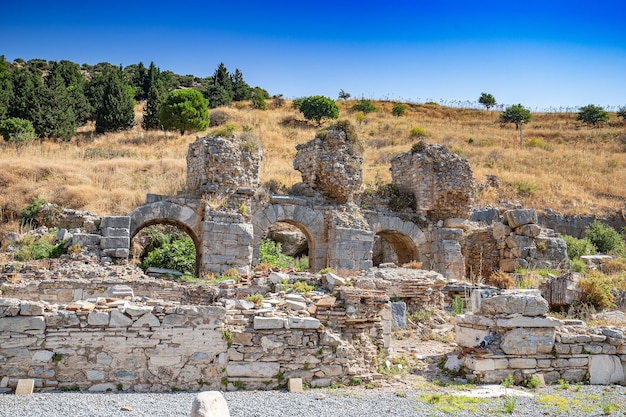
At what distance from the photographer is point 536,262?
59.2ft

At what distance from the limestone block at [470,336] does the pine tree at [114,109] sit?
1261 inches

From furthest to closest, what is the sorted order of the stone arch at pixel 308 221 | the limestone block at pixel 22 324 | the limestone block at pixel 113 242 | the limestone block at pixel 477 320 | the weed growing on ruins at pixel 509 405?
the stone arch at pixel 308 221, the limestone block at pixel 113 242, the limestone block at pixel 477 320, the limestone block at pixel 22 324, the weed growing on ruins at pixel 509 405

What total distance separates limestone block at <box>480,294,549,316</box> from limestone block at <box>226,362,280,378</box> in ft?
10.2

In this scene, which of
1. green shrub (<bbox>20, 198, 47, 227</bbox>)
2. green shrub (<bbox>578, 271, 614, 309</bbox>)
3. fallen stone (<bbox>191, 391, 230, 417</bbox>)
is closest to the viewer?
fallen stone (<bbox>191, 391, 230, 417</bbox>)

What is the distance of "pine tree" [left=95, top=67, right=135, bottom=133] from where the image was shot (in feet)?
118

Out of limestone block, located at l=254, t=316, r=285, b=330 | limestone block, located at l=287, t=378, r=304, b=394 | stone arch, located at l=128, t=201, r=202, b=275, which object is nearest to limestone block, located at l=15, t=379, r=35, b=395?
limestone block, located at l=254, t=316, r=285, b=330

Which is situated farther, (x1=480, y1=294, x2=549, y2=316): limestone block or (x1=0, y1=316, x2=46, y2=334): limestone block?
(x1=480, y1=294, x2=549, y2=316): limestone block

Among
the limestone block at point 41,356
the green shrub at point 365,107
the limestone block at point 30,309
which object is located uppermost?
the green shrub at point 365,107

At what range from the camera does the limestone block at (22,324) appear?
650cm

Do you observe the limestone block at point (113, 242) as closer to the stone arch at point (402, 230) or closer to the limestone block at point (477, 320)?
the stone arch at point (402, 230)

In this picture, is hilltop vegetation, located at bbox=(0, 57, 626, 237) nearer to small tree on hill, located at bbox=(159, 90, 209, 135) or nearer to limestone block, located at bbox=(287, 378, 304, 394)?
small tree on hill, located at bbox=(159, 90, 209, 135)

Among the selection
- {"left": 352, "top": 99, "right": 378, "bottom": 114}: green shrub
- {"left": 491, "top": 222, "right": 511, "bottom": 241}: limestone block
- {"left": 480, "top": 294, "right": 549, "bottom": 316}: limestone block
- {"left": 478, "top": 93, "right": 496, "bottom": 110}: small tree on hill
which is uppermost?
{"left": 478, "top": 93, "right": 496, "bottom": 110}: small tree on hill

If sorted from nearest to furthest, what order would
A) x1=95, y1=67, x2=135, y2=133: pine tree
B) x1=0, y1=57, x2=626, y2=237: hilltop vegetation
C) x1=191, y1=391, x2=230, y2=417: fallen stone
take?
x1=191, y1=391, x2=230, y2=417: fallen stone, x1=0, y1=57, x2=626, y2=237: hilltop vegetation, x1=95, y1=67, x2=135, y2=133: pine tree

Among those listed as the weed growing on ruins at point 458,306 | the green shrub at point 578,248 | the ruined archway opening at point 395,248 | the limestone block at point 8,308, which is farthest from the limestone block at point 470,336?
the green shrub at point 578,248
